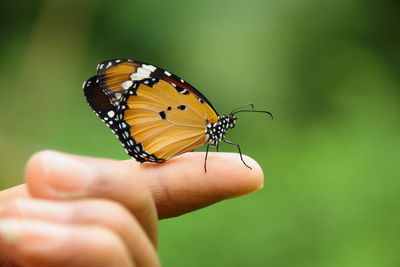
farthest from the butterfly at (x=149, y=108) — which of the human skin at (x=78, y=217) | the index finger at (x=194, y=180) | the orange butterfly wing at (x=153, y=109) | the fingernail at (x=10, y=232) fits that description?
the fingernail at (x=10, y=232)

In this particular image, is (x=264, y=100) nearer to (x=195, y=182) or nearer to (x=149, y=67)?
(x=149, y=67)

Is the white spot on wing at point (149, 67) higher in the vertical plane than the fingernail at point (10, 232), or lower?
higher

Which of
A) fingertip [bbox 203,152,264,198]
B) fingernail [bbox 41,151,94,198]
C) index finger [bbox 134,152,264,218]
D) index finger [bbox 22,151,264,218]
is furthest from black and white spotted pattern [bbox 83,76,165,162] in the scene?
fingernail [bbox 41,151,94,198]

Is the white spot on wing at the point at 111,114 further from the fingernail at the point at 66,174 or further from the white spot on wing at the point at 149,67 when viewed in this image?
the fingernail at the point at 66,174

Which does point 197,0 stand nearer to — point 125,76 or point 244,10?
point 244,10

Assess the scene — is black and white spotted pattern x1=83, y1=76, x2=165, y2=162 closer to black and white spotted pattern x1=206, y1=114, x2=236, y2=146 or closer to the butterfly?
the butterfly

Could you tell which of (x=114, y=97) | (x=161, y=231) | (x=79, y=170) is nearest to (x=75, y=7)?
(x=161, y=231)
